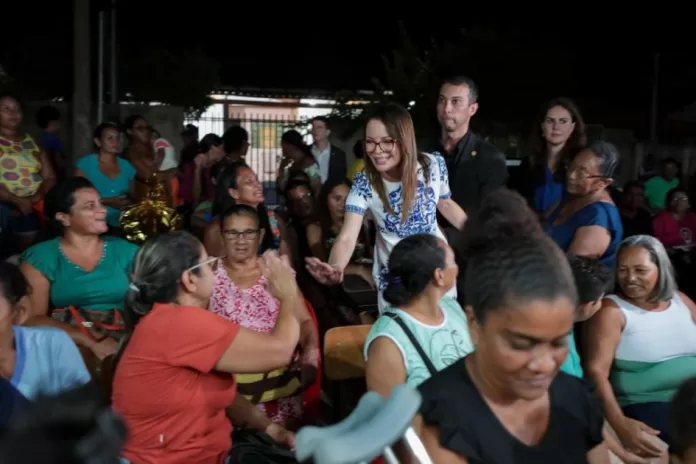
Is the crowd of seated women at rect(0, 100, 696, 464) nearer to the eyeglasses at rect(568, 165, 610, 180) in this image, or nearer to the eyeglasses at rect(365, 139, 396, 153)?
the eyeglasses at rect(568, 165, 610, 180)

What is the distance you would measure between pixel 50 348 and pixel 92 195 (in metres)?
1.50

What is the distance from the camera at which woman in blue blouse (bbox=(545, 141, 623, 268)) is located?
12.4 feet

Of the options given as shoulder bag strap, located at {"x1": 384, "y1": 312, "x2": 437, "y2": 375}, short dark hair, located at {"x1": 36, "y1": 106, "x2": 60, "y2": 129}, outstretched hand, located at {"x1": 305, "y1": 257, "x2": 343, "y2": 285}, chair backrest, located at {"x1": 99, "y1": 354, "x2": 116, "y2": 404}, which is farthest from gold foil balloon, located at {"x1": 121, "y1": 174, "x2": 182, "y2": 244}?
short dark hair, located at {"x1": 36, "y1": 106, "x2": 60, "y2": 129}

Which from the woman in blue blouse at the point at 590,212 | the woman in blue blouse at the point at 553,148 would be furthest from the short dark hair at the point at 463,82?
the woman in blue blouse at the point at 590,212

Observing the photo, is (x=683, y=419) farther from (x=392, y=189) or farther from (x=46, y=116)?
(x=46, y=116)

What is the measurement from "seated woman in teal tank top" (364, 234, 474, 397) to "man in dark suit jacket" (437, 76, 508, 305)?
3.50 ft

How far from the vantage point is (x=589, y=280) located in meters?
3.27

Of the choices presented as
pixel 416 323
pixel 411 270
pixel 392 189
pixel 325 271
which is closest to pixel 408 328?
pixel 416 323

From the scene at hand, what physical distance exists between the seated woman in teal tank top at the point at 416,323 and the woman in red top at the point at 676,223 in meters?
5.55

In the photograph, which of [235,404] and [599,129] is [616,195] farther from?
[235,404]

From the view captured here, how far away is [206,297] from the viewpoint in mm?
3002

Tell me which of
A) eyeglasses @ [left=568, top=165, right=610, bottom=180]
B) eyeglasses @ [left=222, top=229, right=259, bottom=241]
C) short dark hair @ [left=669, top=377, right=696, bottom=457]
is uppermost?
eyeglasses @ [left=568, top=165, right=610, bottom=180]

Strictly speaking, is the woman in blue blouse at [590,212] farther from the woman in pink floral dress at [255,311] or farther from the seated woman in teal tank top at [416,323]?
the woman in pink floral dress at [255,311]

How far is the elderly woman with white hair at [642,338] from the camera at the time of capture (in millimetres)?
3486
